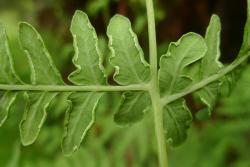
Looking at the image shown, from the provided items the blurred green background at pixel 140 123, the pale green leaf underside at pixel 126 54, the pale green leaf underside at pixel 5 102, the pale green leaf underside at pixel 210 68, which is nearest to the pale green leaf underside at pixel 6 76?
the pale green leaf underside at pixel 5 102

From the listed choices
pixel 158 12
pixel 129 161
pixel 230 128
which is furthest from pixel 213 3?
pixel 129 161

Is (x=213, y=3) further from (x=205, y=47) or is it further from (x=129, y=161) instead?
(x=205, y=47)

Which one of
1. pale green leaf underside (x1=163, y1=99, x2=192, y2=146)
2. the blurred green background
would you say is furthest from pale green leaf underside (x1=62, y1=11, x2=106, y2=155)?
the blurred green background

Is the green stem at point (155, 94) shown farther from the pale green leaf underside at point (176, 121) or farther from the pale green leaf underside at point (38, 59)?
the pale green leaf underside at point (38, 59)

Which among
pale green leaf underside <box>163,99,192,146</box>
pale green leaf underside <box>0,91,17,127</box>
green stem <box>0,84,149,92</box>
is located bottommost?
pale green leaf underside <box>163,99,192,146</box>

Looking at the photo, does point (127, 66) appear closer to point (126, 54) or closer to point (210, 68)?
point (126, 54)

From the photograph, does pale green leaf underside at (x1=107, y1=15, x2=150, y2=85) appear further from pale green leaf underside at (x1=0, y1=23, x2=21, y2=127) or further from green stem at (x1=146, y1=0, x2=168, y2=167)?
pale green leaf underside at (x1=0, y1=23, x2=21, y2=127)
